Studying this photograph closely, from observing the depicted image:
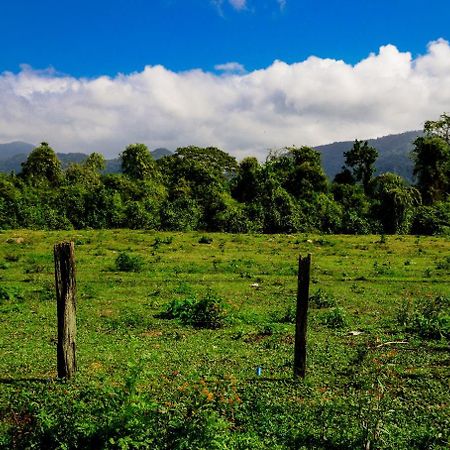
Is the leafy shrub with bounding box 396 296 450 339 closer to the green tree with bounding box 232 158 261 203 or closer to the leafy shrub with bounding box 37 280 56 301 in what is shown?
the leafy shrub with bounding box 37 280 56 301

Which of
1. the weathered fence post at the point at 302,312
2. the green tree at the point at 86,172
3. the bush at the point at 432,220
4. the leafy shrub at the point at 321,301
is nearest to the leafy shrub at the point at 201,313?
the leafy shrub at the point at 321,301

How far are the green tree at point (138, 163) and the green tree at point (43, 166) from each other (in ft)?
35.4

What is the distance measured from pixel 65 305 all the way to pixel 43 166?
61821 mm

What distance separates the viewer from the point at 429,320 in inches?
629

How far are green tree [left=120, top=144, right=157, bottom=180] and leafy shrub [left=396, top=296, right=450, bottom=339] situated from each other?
192ft

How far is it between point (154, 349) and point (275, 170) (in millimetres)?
56715

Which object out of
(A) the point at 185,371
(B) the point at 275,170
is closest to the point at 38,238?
(A) the point at 185,371

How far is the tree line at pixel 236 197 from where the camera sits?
4778 cm

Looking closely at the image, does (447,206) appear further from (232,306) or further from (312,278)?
(232,306)

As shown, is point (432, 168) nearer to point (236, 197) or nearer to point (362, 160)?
point (362, 160)

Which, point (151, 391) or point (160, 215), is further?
point (160, 215)

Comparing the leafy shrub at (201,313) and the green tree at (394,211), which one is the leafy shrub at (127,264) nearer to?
the leafy shrub at (201,313)

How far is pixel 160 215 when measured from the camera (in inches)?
1900

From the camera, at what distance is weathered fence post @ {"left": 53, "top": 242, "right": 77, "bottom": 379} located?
1112 cm
